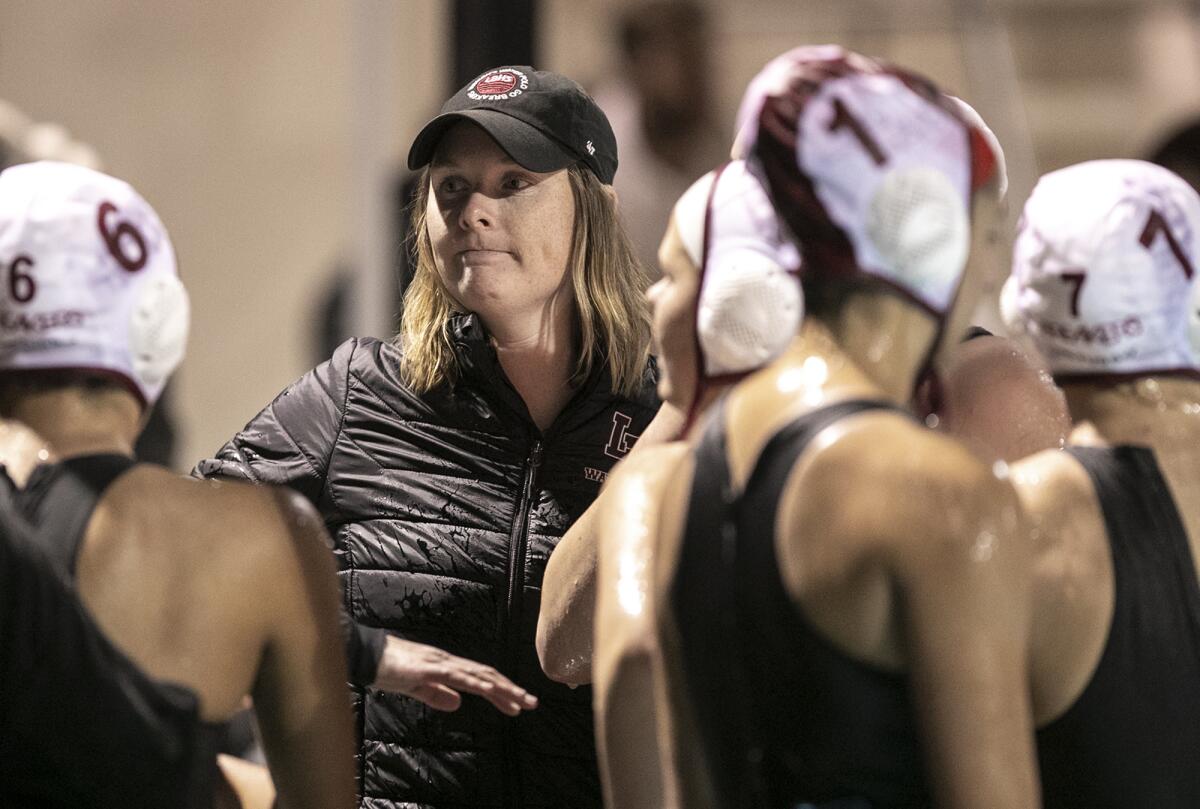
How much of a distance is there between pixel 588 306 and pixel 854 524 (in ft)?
5.11

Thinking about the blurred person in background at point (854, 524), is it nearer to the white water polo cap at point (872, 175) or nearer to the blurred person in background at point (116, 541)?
the white water polo cap at point (872, 175)

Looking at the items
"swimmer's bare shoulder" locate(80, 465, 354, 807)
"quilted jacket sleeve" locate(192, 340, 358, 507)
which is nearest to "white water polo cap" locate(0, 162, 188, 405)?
"swimmer's bare shoulder" locate(80, 465, 354, 807)

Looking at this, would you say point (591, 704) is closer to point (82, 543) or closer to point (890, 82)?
point (82, 543)

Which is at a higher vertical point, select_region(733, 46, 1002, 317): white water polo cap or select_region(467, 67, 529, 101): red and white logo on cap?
select_region(733, 46, 1002, 317): white water polo cap

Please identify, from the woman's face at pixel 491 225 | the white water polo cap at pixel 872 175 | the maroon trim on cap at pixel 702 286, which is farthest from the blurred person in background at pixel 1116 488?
the woman's face at pixel 491 225

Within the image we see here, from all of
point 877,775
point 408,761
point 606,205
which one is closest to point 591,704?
point 408,761

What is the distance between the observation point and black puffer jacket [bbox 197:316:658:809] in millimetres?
2920

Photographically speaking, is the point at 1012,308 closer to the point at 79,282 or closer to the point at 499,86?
the point at 79,282

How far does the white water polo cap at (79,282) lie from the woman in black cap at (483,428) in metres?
1.00

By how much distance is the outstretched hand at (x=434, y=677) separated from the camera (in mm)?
2418

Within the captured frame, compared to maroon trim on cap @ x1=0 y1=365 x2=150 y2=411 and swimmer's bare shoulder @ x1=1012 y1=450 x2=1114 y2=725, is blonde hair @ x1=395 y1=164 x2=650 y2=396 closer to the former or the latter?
maroon trim on cap @ x1=0 y1=365 x2=150 y2=411

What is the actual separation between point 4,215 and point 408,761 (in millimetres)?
1339

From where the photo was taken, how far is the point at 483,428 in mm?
3072

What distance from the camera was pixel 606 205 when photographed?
3.27 metres
